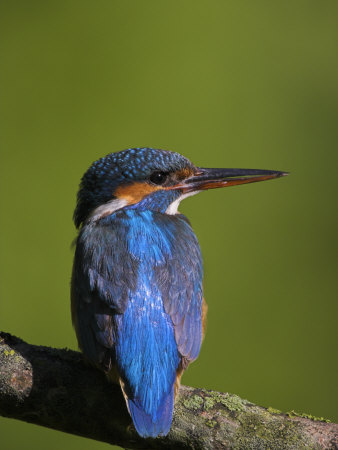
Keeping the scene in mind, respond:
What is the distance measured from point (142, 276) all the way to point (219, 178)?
25.1 inches

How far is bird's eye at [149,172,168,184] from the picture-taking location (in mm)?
2449

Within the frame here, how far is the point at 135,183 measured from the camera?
241cm

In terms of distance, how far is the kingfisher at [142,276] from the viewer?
6.35 ft

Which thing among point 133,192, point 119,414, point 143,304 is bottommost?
point 119,414

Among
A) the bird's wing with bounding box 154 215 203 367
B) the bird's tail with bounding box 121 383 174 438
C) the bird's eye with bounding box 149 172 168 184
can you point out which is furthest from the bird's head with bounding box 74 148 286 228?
the bird's tail with bounding box 121 383 174 438

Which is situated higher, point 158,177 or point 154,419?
point 158,177

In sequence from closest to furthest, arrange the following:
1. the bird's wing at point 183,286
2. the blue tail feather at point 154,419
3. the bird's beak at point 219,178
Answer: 1. the blue tail feather at point 154,419
2. the bird's wing at point 183,286
3. the bird's beak at point 219,178

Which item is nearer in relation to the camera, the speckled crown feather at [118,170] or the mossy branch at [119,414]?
the mossy branch at [119,414]

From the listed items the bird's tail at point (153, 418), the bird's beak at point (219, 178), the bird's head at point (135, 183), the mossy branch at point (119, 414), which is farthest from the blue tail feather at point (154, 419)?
the bird's beak at point (219, 178)

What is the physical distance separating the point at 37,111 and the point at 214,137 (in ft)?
3.39

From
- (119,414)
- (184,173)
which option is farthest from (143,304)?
(184,173)

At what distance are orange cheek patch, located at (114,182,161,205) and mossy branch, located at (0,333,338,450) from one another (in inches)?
24.5

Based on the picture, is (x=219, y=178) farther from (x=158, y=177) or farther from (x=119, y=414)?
(x=119, y=414)

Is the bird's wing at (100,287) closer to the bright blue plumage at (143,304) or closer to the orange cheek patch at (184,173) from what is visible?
the bright blue plumage at (143,304)
